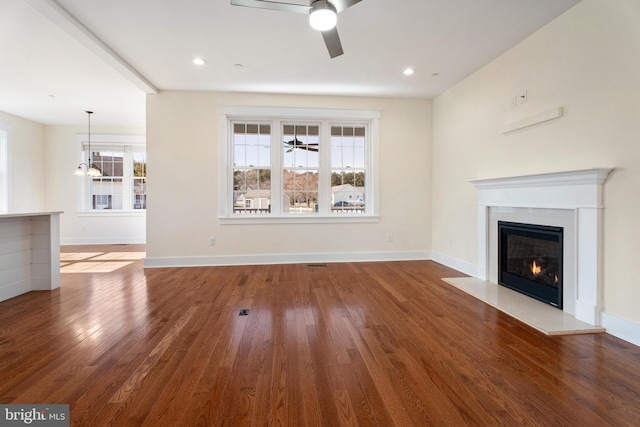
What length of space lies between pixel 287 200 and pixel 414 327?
10.2ft

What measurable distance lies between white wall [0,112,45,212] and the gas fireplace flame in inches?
369

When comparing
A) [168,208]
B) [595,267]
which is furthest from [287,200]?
[595,267]

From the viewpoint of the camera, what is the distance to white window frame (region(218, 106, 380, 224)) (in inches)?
181

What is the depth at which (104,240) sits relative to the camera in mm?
6840

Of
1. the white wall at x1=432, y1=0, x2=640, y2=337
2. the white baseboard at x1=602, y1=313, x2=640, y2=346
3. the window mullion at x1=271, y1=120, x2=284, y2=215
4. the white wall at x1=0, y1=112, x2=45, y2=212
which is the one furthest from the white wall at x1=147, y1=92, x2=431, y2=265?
the white wall at x1=0, y1=112, x2=45, y2=212

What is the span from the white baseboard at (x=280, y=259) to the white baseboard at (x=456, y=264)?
222 mm

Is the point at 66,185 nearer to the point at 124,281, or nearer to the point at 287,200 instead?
the point at 124,281

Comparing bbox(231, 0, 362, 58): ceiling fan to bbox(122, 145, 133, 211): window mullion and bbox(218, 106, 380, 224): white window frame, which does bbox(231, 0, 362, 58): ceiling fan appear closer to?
bbox(218, 106, 380, 224): white window frame

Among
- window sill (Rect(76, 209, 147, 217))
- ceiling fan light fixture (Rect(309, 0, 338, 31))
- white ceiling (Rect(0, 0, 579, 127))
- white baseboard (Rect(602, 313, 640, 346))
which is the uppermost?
white ceiling (Rect(0, 0, 579, 127))

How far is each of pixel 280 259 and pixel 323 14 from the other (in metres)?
3.54

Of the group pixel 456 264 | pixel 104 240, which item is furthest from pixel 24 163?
pixel 456 264

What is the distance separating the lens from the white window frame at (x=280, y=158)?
461 cm

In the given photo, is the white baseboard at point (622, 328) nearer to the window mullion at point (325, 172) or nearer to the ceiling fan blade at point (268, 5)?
the ceiling fan blade at point (268, 5)

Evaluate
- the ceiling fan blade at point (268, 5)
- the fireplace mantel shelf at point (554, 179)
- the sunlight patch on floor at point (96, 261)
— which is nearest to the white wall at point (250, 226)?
the sunlight patch on floor at point (96, 261)
